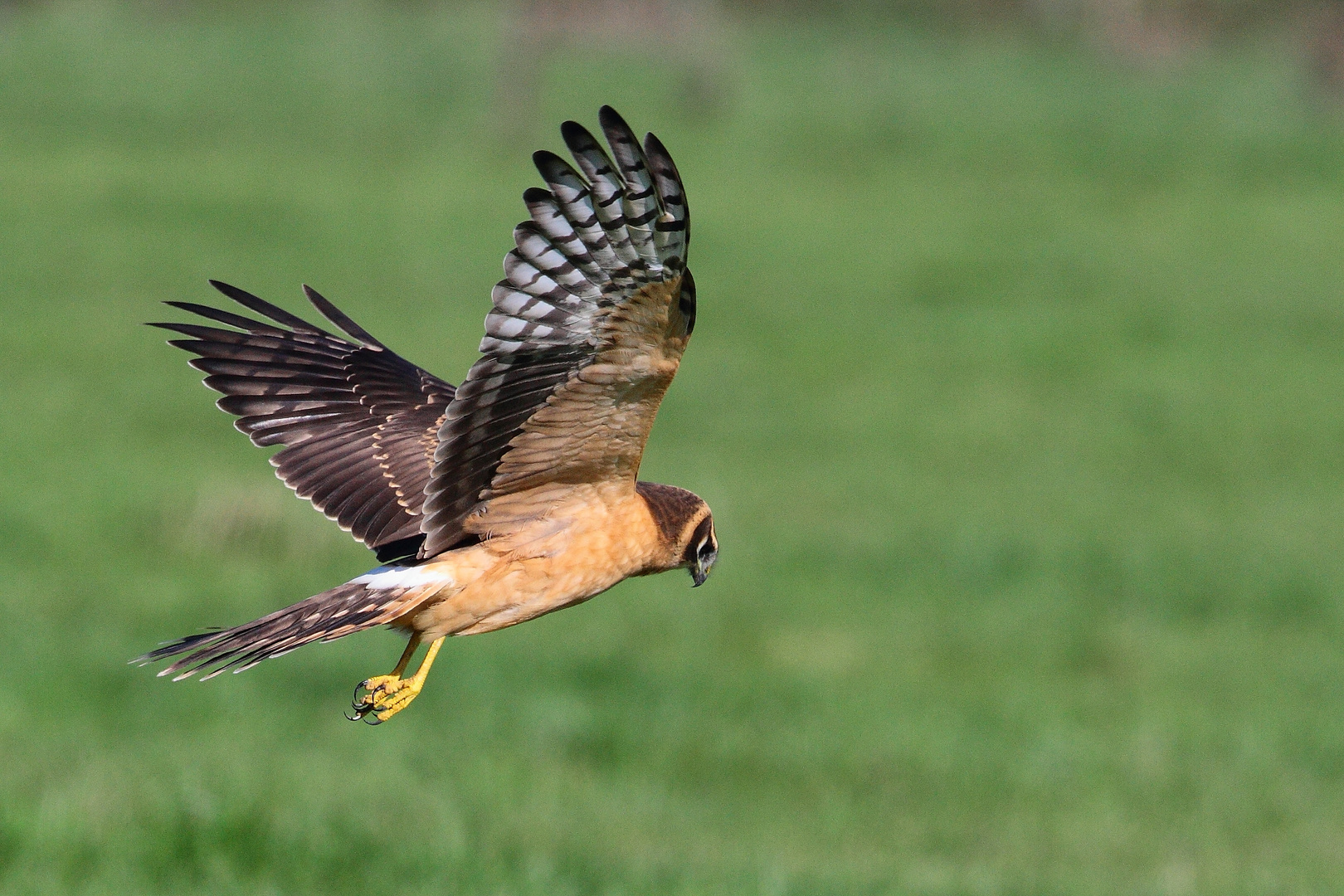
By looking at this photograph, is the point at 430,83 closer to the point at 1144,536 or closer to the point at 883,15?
the point at 883,15

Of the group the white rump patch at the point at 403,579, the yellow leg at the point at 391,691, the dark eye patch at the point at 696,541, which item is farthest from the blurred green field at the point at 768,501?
the yellow leg at the point at 391,691

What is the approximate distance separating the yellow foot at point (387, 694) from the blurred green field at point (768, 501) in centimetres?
357

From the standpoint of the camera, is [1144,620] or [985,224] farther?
[985,224]

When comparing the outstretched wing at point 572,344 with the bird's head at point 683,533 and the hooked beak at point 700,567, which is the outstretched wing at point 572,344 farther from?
the hooked beak at point 700,567

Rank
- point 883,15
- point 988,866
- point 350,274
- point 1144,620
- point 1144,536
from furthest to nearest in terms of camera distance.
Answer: point 883,15 → point 350,274 → point 1144,536 → point 1144,620 → point 988,866

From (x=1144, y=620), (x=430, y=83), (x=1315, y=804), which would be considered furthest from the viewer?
(x=430, y=83)

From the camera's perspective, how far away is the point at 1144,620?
1459cm

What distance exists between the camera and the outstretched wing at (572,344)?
12.3 ft

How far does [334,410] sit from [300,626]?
140 cm

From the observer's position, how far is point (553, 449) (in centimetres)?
413

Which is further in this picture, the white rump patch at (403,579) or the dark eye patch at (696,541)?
the dark eye patch at (696,541)

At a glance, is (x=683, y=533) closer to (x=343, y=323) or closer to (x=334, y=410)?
(x=334, y=410)

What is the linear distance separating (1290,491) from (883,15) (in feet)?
84.7

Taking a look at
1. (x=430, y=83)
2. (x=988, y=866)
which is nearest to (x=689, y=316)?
(x=988, y=866)
